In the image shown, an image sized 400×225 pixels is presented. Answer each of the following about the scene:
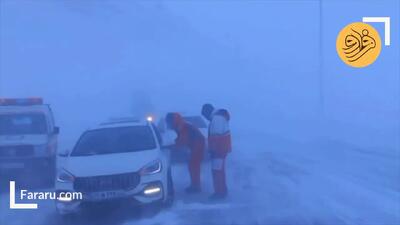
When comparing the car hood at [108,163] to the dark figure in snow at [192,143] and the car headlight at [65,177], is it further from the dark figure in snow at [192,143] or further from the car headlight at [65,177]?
the dark figure in snow at [192,143]

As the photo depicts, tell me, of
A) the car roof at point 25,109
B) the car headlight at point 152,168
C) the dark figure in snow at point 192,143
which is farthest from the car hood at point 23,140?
the car headlight at point 152,168

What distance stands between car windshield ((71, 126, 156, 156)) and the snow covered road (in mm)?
1053

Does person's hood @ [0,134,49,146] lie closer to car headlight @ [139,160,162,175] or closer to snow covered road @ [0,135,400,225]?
snow covered road @ [0,135,400,225]

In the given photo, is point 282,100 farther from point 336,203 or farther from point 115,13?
point 336,203

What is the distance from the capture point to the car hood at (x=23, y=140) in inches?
444

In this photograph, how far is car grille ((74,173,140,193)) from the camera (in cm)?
919

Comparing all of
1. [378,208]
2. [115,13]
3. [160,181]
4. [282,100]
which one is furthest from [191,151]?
[282,100]

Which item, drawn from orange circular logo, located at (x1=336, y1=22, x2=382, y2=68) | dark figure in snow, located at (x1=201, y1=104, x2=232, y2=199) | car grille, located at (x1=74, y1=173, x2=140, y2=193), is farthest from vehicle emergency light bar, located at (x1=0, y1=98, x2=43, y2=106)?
orange circular logo, located at (x1=336, y1=22, x2=382, y2=68)

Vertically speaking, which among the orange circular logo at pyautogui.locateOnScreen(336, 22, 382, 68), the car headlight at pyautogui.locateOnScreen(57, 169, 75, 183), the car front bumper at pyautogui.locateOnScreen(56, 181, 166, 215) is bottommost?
the car front bumper at pyautogui.locateOnScreen(56, 181, 166, 215)

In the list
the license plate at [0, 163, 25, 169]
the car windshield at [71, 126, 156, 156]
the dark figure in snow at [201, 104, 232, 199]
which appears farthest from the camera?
the dark figure in snow at [201, 104, 232, 199]

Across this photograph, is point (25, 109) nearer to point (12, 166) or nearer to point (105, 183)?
point (12, 166)

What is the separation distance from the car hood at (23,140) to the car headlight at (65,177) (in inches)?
83.5

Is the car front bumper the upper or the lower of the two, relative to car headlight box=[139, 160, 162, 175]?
lower

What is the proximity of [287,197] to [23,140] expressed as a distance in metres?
4.44
